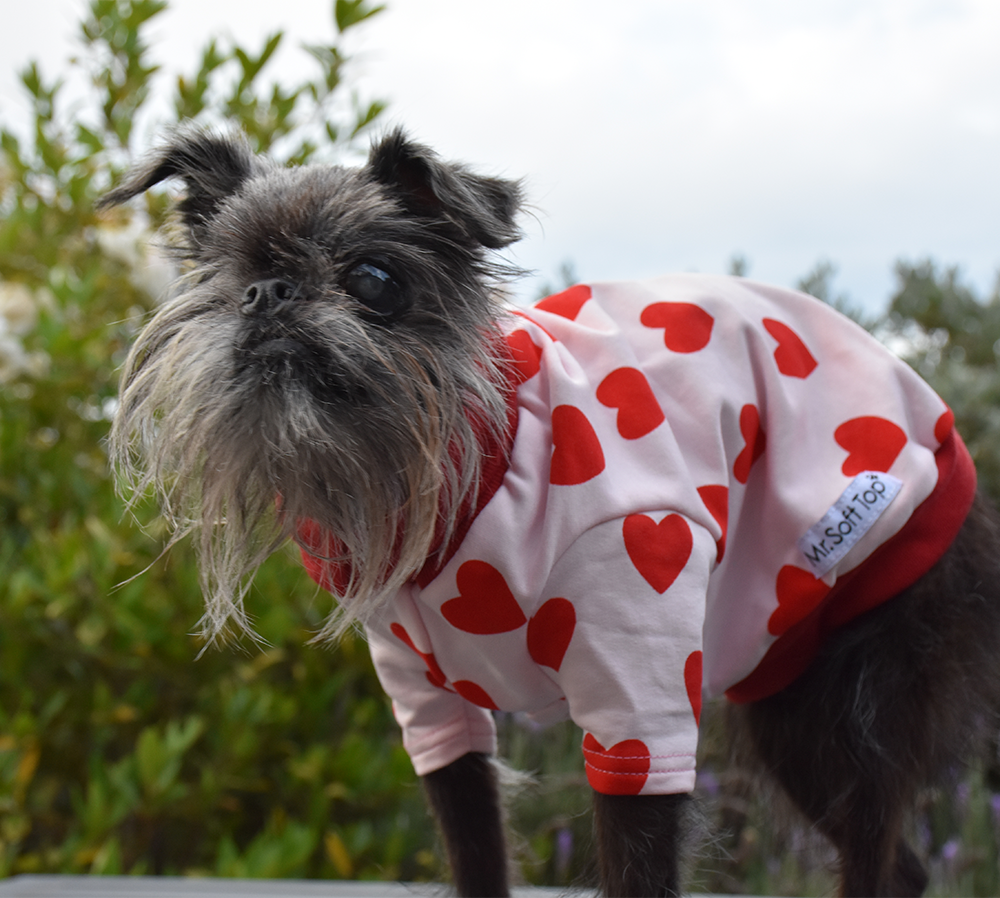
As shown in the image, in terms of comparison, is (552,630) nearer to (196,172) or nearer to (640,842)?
(640,842)

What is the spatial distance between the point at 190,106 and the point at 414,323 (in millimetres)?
1631

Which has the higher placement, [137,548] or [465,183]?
[465,183]

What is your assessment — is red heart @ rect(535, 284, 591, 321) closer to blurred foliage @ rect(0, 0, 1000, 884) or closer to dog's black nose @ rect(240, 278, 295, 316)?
dog's black nose @ rect(240, 278, 295, 316)

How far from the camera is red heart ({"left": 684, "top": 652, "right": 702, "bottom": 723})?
3.11 feet

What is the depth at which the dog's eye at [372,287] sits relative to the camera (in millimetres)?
900

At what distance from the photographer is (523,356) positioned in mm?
1047

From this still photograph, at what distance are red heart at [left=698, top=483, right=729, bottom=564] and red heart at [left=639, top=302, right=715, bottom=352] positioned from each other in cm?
17

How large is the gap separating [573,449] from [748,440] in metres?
0.24

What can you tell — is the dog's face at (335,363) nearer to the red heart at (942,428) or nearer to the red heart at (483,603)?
the red heart at (483,603)

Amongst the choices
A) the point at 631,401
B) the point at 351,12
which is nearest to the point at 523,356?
the point at 631,401

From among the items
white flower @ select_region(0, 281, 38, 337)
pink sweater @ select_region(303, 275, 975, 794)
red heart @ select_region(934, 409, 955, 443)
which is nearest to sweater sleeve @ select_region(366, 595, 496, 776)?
pink sweater @ select_region(303, 275, 975, 794)

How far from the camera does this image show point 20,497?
89.1 inches

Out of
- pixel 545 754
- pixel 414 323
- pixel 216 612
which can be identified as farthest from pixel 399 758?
pixel 414 323

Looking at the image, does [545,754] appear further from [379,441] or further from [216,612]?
[379,441]
